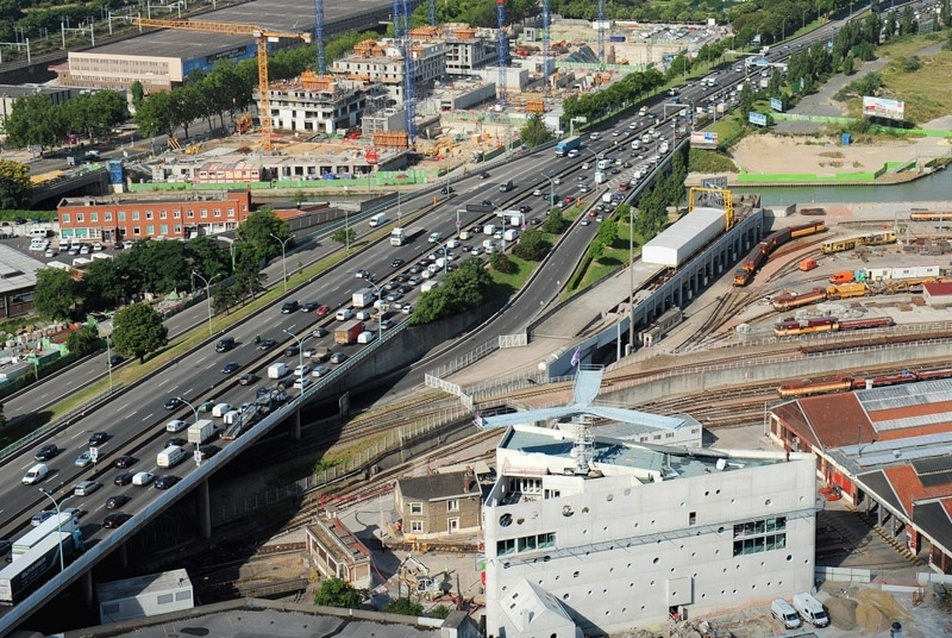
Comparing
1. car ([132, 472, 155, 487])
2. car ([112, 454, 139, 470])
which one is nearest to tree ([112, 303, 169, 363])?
car ([112, 454, 139, 470])

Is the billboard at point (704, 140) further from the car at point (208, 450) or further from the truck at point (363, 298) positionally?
the car at point (208, 450)

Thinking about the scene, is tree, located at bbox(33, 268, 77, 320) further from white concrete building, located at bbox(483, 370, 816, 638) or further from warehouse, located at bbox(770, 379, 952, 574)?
white concrete building, located at bbox(483, 370, 816, 638)

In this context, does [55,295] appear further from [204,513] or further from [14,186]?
[14,186]

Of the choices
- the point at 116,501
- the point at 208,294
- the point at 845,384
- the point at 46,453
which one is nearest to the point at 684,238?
the point at 845,384

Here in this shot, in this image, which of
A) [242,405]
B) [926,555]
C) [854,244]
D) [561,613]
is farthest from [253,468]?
[854,244]

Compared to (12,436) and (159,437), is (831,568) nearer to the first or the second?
(159,437)
